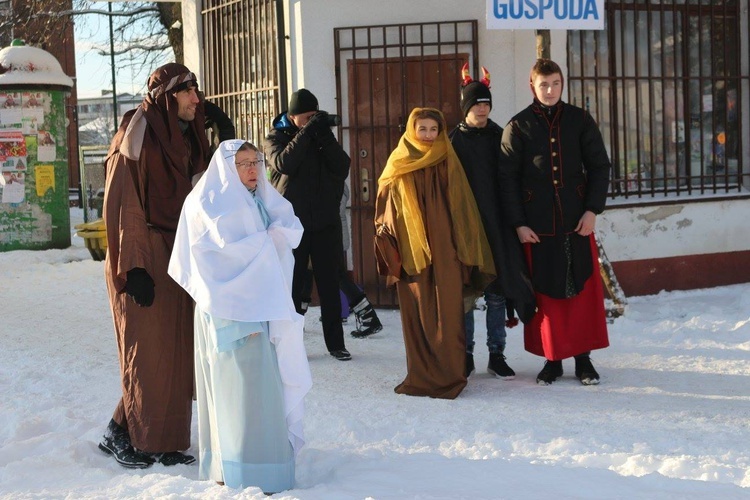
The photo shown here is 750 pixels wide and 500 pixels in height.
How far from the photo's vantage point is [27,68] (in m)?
15.1

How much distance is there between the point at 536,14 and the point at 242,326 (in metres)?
4.31

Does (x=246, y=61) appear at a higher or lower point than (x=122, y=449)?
higher

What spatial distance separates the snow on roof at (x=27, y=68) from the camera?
14859 millimetres

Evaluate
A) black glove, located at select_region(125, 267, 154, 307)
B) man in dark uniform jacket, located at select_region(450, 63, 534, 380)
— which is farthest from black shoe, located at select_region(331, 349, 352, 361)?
Answer: black glove, located at select_region(125, 267, 154, 307)

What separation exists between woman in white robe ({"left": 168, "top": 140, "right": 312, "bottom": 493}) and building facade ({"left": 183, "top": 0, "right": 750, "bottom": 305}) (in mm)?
4892

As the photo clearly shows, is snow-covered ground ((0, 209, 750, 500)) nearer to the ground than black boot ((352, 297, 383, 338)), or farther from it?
nearer to the ground

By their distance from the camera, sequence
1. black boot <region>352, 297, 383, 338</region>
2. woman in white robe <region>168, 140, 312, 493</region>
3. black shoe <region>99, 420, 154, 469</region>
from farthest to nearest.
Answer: black boot <region>352, 297, 383, 338</region> < black shoe <region>99, 420, 154, 469</region> < woman in white robe <region>168, 140, 312, 493</region>

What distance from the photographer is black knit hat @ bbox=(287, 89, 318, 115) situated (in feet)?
24.8

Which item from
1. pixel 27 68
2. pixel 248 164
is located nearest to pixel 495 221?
pixel 248 164

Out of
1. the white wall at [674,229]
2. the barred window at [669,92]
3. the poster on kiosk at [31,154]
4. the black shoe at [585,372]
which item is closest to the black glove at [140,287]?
the black shoe at [585,372]

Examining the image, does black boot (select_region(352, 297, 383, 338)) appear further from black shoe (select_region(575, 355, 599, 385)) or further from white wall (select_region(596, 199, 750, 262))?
white wall (select_region(596, 199, 750, 262))

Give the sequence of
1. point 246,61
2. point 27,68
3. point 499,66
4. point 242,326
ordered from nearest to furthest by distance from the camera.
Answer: point 242,326 < point 499,66 < point 246,61 < point 27,68

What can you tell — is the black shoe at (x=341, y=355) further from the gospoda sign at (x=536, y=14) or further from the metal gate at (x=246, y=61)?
the metal gate at (x=246, y=61)

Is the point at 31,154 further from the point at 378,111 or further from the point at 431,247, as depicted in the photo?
the point at 431,247
